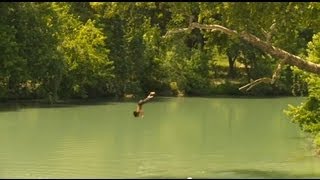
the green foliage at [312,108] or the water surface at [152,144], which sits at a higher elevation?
the green foliage at [312,108]

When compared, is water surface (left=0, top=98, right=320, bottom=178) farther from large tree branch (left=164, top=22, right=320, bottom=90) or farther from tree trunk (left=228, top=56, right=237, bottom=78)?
tree trunk (left=228, top=56, right=237, bottom=78)

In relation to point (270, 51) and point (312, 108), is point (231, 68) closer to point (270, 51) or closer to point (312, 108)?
point (312, 108)

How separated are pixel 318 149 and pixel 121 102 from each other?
82.9ft

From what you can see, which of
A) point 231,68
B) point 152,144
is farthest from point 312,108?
point 231,68

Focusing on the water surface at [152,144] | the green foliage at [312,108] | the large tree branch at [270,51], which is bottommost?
the water surface at [152,144]

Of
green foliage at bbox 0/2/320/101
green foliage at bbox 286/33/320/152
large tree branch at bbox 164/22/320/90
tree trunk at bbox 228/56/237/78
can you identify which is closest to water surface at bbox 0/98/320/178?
green foliage at bbox 286/33/320/152

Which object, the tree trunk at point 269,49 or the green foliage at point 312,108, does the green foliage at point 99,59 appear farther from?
the tree trunk at point 269,49

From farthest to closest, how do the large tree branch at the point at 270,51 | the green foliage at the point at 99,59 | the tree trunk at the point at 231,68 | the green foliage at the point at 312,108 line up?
the tree trunk at the point at 231,68 → the green foliage at the point at 99,59 → the green foliage at the point at 312,108 → the large tree branch at the point at 270,51

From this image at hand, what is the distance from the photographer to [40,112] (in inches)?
1443

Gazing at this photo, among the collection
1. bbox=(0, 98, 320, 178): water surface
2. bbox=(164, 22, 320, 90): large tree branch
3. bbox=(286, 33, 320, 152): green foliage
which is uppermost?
bbox=(164, 22, 320, 90): large tree branch

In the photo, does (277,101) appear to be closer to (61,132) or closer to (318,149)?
(61,132)

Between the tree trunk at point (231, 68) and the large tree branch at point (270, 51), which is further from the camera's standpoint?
the tree trunk at point (231, 68)

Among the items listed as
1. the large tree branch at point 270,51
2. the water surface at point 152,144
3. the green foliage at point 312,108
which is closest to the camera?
the large tree branch at point 270,51

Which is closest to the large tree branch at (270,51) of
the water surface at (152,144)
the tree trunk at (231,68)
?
the water surface at (152,144)
